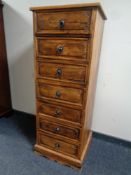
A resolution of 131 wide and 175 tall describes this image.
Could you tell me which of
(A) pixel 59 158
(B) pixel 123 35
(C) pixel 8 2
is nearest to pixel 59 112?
(A) pixel 59 158

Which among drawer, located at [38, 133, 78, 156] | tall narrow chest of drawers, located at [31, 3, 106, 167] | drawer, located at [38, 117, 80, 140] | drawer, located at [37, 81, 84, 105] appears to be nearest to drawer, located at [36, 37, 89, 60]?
tall narrow chest of drawers, located at [31, 3, 106, 167]

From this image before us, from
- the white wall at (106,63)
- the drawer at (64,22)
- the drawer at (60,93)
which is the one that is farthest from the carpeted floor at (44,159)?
the drawer at (64,22)

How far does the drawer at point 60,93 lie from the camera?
122cm

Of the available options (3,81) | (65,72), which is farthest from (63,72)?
(3,81)

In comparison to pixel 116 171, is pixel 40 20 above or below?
above

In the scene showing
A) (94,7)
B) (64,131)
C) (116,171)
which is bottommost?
(116,171)

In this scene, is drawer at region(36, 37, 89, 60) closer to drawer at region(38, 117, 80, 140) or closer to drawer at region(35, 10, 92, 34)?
drawer at region(35, 10, 92, 34)

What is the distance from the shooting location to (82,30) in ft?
3.47

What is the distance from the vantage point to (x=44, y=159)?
152cm

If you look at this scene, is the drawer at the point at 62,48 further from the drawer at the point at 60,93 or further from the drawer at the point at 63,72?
the drawer at the point at 60,93

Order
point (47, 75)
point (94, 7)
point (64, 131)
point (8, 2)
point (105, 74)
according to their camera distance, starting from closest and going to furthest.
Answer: point (94, 7)
point (47, 75)
point (64, 131)
point (105, 74)
point (8, 2)

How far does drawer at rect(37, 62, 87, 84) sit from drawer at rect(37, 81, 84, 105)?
86 mm

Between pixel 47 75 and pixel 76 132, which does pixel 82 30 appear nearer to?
pixel 47 75

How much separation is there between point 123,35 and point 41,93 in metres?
0.98
